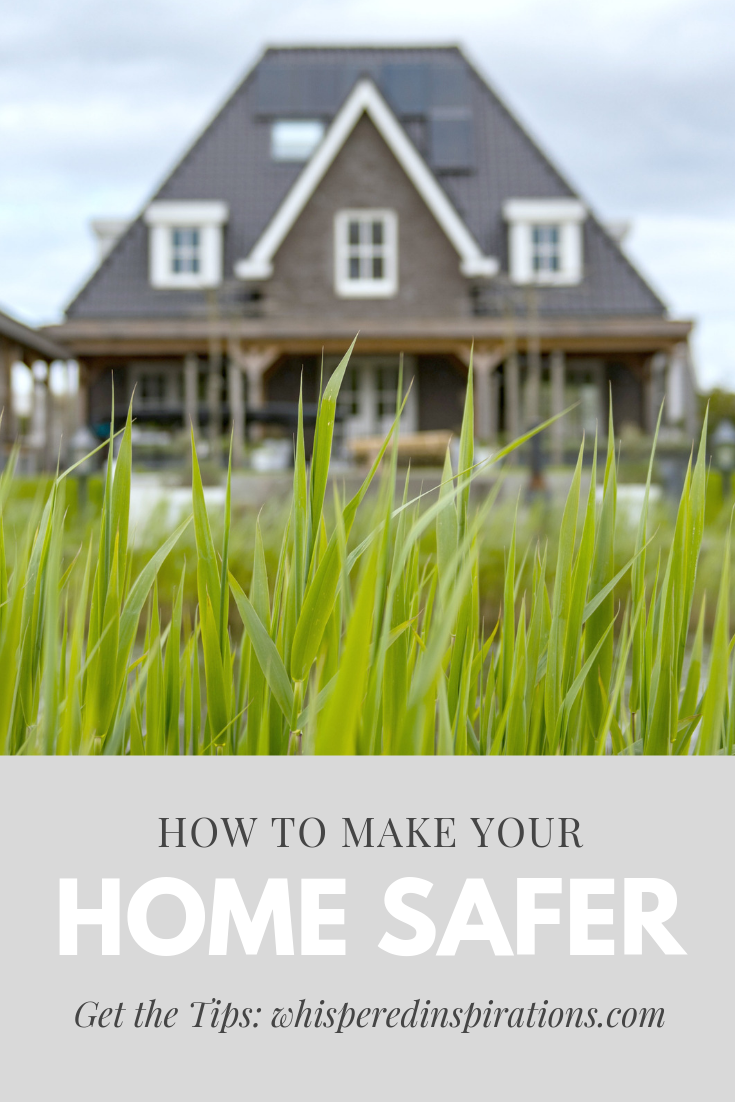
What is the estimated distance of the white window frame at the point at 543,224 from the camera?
57.2ft

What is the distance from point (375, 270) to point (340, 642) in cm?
1726

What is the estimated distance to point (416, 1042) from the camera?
96 cm

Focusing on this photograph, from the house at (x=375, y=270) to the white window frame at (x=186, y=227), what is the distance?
0.03 m

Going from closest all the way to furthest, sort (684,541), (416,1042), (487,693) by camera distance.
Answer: (416,1042)
(684,541)
(487,693)

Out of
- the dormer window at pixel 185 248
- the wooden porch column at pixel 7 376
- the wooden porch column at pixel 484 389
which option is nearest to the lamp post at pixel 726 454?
the wooden porch column at pixel 484 389

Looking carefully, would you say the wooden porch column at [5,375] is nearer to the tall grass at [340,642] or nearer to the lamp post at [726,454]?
the lamp post at [726,454]

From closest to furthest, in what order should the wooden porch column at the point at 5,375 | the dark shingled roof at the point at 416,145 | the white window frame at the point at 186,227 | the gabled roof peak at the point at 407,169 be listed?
Result: the wooden porch column at the point at 5,375 < the gabled roof peak at the point at 407,169 < the white window frame at the point at 186,227 < the dark shingled roof at the point at 416,145

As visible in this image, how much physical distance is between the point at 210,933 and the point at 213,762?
0.59 ft

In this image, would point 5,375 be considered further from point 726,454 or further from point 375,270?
point 726,454

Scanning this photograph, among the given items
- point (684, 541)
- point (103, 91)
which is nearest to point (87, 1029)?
point (684, 541)

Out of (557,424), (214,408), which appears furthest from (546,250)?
(214,408)

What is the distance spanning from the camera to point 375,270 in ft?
57.8

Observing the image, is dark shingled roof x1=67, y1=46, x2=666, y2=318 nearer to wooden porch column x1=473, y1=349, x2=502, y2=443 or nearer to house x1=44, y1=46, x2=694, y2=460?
house x1=44, y1=46, x2=694, y2=460

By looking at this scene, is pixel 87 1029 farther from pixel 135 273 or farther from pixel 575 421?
pixel 135 273
